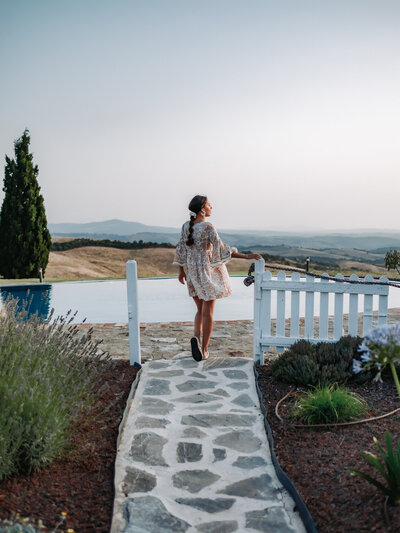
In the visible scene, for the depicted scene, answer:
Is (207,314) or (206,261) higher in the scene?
(206,261)

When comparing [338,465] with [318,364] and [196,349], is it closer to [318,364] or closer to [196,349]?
[318,364]

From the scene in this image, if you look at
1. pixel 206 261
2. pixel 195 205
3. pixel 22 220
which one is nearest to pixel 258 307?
pixel 206 261

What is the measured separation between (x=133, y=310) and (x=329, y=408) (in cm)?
223

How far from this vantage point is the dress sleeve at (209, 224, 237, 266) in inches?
211

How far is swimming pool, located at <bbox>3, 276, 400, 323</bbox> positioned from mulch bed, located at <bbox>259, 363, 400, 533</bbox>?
667 cm

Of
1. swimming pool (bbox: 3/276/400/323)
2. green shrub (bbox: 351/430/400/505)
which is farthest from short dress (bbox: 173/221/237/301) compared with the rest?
swimming pool (bbox: 3/276/400/323)

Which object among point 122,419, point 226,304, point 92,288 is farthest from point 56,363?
point 92,288

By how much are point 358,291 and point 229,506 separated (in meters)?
3.03

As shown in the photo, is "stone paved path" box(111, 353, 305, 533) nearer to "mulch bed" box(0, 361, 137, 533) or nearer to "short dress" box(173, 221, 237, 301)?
"mulch bed" box(0, 361, 137, 533)

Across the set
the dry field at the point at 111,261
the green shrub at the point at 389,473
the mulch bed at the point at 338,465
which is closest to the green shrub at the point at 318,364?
the mulch bed at the point at 338,465

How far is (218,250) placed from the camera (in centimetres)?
538

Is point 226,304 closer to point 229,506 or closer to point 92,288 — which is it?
point 92,288

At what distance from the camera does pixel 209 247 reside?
546 centimetres

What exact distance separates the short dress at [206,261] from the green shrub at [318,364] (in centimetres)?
89
